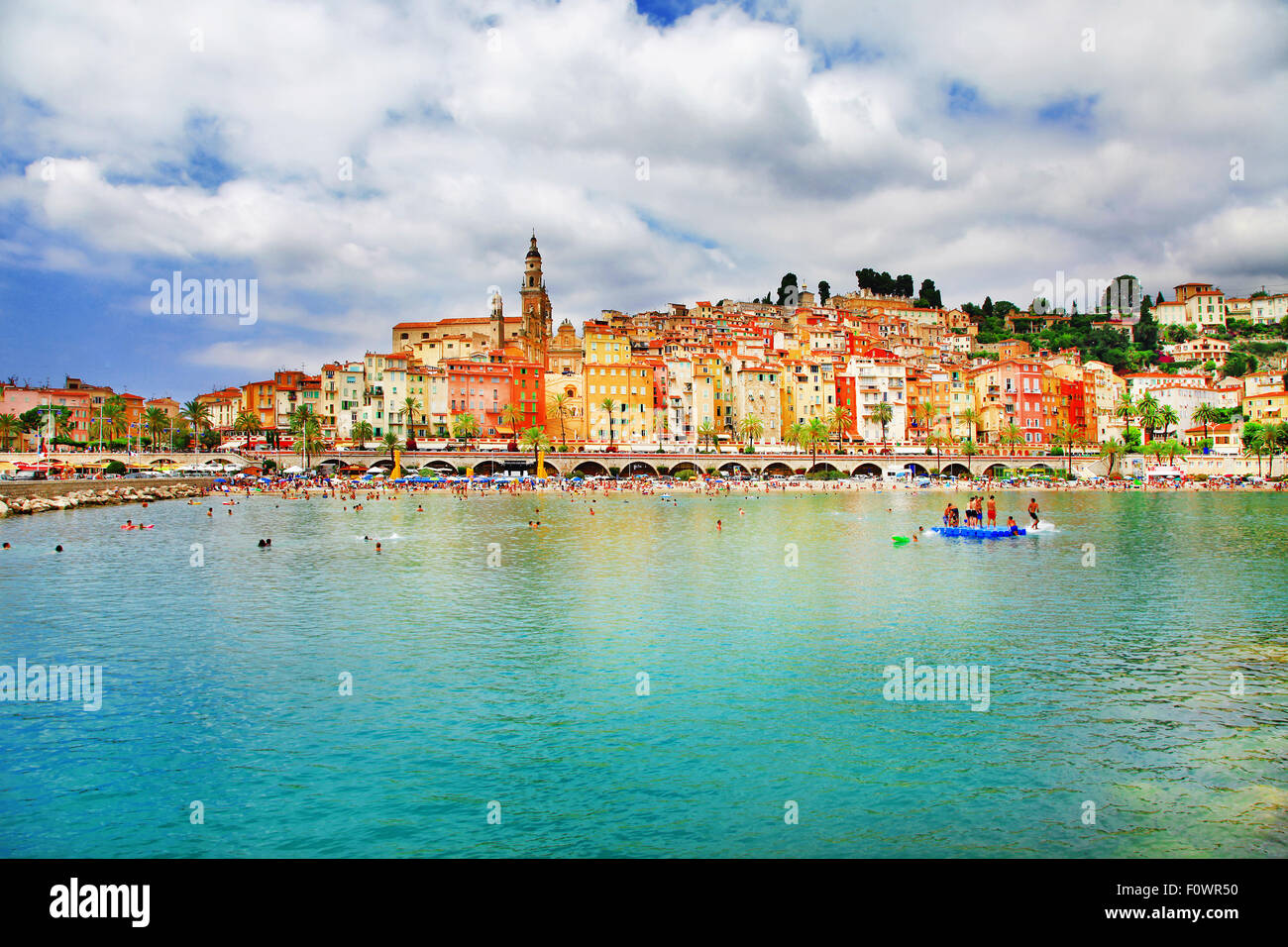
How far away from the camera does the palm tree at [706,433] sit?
385 ft

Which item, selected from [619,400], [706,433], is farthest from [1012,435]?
[619,400]

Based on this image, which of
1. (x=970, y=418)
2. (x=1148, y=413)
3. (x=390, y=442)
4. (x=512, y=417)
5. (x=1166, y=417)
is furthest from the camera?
(x=1166, y=417)

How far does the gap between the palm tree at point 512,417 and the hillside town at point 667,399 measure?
0.32m

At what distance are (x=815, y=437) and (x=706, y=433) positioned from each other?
15.8 meters

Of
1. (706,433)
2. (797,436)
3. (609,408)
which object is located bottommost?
(797,436)

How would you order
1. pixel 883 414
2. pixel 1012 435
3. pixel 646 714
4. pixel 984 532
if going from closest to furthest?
1. pixel 646 714
2. pixel 984 532
3. pixel 883 414
4. pixel 1012 435

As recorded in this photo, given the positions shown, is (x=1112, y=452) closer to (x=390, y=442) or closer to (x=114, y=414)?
(x=390, y=442)

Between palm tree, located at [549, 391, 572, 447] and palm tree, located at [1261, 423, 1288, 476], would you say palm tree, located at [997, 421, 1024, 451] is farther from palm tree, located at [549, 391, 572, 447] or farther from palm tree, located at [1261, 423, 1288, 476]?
palm tree, located at [549, 391, 572, 447]

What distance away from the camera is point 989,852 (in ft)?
30.2

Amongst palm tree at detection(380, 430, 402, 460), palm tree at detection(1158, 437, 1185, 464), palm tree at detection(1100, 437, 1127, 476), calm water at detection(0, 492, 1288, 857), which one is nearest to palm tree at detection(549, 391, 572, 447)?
palm tree at detection(380, 430, 402, 460)

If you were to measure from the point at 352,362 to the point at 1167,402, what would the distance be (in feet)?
433

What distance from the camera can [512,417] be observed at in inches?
4766

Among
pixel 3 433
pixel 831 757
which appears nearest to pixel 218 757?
pixel 831 757
